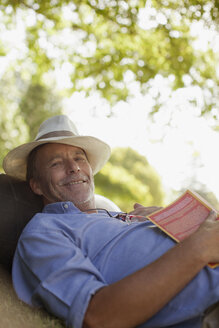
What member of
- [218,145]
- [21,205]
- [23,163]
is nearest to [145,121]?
[218,145]

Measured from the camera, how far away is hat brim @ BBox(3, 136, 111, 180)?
Answer: 8.75 feet

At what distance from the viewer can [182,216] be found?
200 cm

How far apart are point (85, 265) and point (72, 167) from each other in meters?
1.00

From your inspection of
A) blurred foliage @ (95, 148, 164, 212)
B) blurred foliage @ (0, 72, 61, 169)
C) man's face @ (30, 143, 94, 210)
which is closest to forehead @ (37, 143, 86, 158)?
man's face @ (30, 143, 94, 210)

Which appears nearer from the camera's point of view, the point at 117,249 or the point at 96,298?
the point at 96,298

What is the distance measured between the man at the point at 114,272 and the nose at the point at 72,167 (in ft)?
1.45

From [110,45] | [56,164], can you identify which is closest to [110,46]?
[110,45]

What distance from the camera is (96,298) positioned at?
1529 mm

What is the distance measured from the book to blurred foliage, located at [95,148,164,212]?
12546 mm

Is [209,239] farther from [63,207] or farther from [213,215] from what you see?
[63,207]

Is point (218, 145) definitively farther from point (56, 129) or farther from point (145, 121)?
point (56, 129)

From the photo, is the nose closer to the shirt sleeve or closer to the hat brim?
the hat brim

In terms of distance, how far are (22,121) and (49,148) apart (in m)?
16.6

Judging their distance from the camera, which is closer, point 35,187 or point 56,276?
point 56,276
